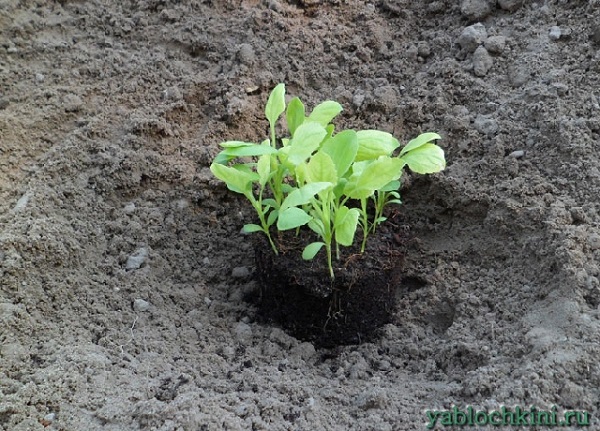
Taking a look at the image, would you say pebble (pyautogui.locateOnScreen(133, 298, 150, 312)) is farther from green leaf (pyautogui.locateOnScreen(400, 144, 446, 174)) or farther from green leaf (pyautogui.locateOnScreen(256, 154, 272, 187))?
green leaf (pyautogui.locateOnScreen(400, 144, 446, 174))

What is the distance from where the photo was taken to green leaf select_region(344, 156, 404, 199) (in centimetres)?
182

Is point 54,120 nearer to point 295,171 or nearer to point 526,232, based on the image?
point 295,171

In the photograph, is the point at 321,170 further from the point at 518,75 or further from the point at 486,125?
the point at 518,75

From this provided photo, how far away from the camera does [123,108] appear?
2500 millimetres

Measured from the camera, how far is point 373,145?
76.7 inches

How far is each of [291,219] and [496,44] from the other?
3.89 ft

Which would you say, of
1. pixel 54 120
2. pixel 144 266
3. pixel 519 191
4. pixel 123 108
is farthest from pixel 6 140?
pixel 519 191

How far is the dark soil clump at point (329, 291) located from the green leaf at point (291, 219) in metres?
0.22

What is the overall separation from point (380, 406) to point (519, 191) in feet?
2.70

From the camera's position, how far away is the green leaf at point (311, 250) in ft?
6.12

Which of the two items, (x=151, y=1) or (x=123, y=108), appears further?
(x=151, y=1)

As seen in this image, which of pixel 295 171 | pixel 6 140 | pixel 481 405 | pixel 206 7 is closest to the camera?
pixel 481 405

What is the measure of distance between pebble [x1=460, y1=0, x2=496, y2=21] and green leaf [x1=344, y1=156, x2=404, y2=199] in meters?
1.07

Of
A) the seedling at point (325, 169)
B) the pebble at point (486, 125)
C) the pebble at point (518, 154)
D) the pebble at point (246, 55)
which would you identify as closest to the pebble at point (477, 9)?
the pebble at point (486, 125)
